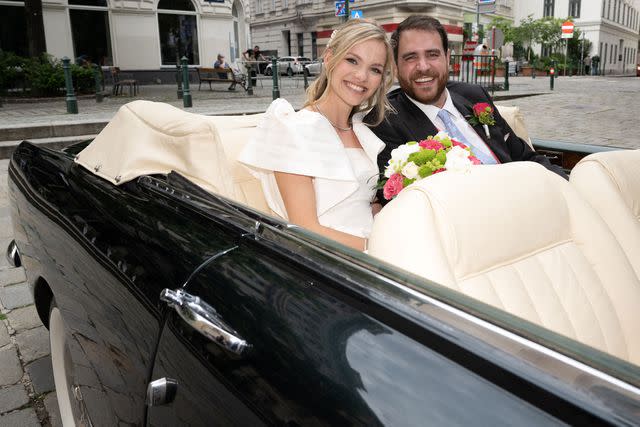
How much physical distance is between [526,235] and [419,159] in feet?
1.86

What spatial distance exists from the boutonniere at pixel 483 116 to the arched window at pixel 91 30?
18.9m

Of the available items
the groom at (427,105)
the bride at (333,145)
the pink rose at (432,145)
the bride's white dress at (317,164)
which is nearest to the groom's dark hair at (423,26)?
the groom at (427,105)

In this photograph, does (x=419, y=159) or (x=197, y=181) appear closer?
(x=197, y=181)

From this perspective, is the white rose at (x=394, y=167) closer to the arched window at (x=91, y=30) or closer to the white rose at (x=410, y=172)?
the white rose at (x=410, y=172)

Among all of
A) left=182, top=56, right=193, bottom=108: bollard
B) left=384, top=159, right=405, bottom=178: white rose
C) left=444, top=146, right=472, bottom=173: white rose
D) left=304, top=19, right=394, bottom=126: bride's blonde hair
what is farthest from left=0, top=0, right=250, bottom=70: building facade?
left=444, top=146, right=472, bottom=173: white rose

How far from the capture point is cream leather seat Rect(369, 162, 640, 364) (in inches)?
51.6

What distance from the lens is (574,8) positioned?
59.0 metres

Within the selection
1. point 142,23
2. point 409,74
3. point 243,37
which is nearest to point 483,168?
point 409,74

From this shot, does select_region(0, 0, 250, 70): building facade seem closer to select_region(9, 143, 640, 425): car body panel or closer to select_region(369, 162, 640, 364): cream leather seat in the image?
select_region(9, 143, 640, 425): car body panel

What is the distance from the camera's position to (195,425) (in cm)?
110

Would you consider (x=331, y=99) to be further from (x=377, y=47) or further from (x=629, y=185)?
(x=629, y=185)

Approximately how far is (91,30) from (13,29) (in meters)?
2.54

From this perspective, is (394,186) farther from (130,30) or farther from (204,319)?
(130,30)

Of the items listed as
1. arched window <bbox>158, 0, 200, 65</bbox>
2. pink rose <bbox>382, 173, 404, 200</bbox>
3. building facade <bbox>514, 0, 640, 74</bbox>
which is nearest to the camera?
pink rose <bbox>382, 173, 404, 200</bbox>
